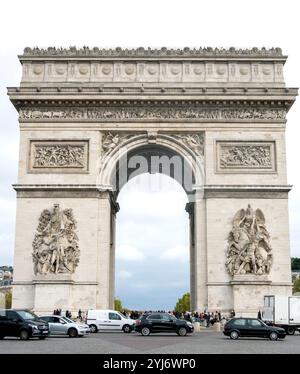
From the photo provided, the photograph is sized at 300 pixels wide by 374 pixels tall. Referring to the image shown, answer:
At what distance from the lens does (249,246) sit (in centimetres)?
3294

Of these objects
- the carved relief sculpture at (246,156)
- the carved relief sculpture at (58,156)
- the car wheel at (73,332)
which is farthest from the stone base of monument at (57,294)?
the carved relief sculpture at (246,156)

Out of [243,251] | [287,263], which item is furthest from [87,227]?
[287,263]

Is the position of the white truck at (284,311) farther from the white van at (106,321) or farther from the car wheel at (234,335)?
the white van at (106,321)

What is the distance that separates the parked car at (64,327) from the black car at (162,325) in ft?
8.40

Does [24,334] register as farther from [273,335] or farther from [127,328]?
[273,335]

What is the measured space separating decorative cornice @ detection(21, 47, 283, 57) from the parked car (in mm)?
15206

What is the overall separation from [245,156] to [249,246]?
16.2 ft

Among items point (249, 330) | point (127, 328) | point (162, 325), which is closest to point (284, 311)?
point (249, 330)

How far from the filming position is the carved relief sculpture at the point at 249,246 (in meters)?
32.8

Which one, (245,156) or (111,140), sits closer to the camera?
(245,156)

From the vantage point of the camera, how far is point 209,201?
3406cm
